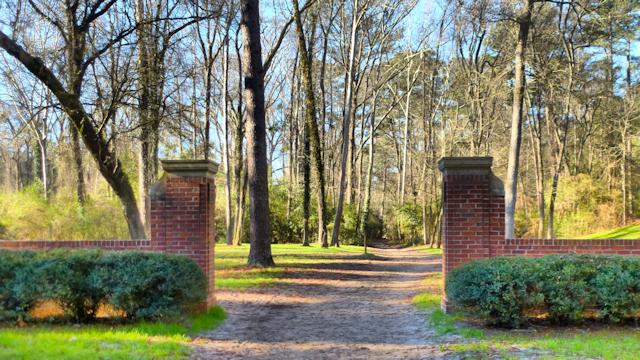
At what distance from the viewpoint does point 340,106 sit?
147 ft

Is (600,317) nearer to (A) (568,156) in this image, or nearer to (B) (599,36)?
(B) (599,36)

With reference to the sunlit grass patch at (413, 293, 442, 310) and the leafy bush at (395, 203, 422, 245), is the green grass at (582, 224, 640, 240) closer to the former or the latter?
the leafy bush at (395, 203, 422, 245)

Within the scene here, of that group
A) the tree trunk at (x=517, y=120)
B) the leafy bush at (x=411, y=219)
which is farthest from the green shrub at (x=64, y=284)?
the leafy bush at (x=411, y=219)

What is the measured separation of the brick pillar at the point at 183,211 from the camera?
828 cm

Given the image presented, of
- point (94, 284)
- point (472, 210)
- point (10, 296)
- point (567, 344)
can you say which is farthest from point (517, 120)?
point (10, 296)

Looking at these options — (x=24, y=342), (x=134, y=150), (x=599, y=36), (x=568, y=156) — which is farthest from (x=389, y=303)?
(x=568, y=156)

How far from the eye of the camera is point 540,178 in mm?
30562

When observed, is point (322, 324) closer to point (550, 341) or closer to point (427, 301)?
point (427, 301)

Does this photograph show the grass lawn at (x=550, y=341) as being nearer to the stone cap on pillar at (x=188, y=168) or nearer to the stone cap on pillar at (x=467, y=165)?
the stone cap on pillar at (x=467, y=165)

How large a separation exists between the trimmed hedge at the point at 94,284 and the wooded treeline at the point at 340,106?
606cm

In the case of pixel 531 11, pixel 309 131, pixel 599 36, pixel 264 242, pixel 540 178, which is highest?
pixel 599 36

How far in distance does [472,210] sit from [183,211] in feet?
14.9

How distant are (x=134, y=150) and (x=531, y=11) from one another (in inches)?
591

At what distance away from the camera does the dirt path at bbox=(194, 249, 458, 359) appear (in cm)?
649
